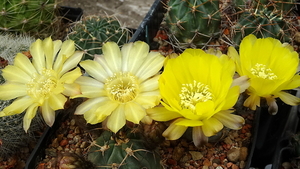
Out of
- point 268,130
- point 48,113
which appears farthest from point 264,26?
point 48,113

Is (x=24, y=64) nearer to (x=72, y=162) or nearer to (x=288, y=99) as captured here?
(x=72, y=162)

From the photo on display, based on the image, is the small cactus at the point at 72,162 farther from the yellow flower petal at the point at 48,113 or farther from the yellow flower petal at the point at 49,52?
the yellow flower petal at the point at 49,52

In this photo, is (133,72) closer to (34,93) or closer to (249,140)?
(34,93)

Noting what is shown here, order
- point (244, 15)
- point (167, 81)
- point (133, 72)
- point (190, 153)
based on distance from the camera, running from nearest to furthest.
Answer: point (167, 81) → point (133, 72) → point (190, 153) → point (244, 15)

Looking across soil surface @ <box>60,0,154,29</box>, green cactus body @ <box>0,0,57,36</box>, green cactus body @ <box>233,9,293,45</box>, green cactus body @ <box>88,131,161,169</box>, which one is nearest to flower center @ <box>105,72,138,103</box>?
green cactus body @ <box>88,131,161,169</box>

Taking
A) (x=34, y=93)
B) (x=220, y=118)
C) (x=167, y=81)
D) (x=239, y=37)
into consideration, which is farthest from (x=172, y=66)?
(x=239, y=37)

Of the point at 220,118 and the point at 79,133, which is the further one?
the point at 79,133

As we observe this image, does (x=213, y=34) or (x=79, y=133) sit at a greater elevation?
(x=213, y=34)

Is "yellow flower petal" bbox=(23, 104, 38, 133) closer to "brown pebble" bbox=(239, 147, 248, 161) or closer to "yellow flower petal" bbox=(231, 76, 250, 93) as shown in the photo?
"yellow flower petal" bbox=(231, 76, 250, 93)
